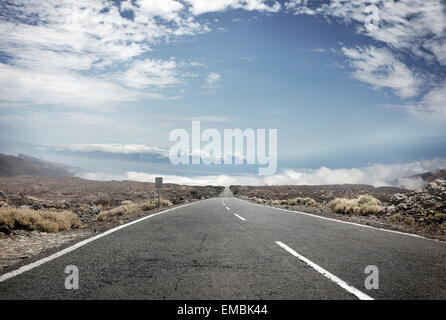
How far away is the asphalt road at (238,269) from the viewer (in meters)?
3.49

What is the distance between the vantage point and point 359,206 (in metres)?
16.6

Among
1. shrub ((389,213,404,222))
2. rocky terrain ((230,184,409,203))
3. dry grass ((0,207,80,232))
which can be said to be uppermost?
dry grass ((0,207,80,232))

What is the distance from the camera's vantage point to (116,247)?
5922 mm

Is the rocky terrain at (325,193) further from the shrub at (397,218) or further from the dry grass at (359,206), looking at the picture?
the shrub at (397,218)

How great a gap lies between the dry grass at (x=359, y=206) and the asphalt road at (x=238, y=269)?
8.30 m

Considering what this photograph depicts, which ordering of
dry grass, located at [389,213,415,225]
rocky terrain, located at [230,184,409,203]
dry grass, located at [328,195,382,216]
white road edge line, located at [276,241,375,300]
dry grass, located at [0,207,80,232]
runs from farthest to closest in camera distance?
rocky terrain, located at [230,184,409,203] < dry grass, located at [328,195,382,216] < dry grass, located at [389,213,415,225] < dry grass, located at [0,207,80,232] < white road edge line, located at [276,241,375,300]

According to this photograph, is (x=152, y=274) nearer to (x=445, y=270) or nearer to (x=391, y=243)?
(x=445, y=270)

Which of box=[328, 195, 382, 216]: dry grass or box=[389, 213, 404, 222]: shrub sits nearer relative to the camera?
box=[389, 213, 404, 222]: shrub

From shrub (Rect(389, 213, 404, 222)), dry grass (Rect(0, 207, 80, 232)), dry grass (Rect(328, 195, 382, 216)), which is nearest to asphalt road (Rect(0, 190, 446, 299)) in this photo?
dry grass (Rect(0, 207, 80, 232))

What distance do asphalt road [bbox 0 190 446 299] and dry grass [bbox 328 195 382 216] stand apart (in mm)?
8300

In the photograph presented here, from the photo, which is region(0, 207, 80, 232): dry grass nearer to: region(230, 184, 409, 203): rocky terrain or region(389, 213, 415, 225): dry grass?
region(389, 213, 415, 225): dry grass

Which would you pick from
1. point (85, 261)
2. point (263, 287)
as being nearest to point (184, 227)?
point (85, 261)

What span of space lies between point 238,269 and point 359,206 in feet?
47.1

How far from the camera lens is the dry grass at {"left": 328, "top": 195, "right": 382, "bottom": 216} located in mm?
15252
